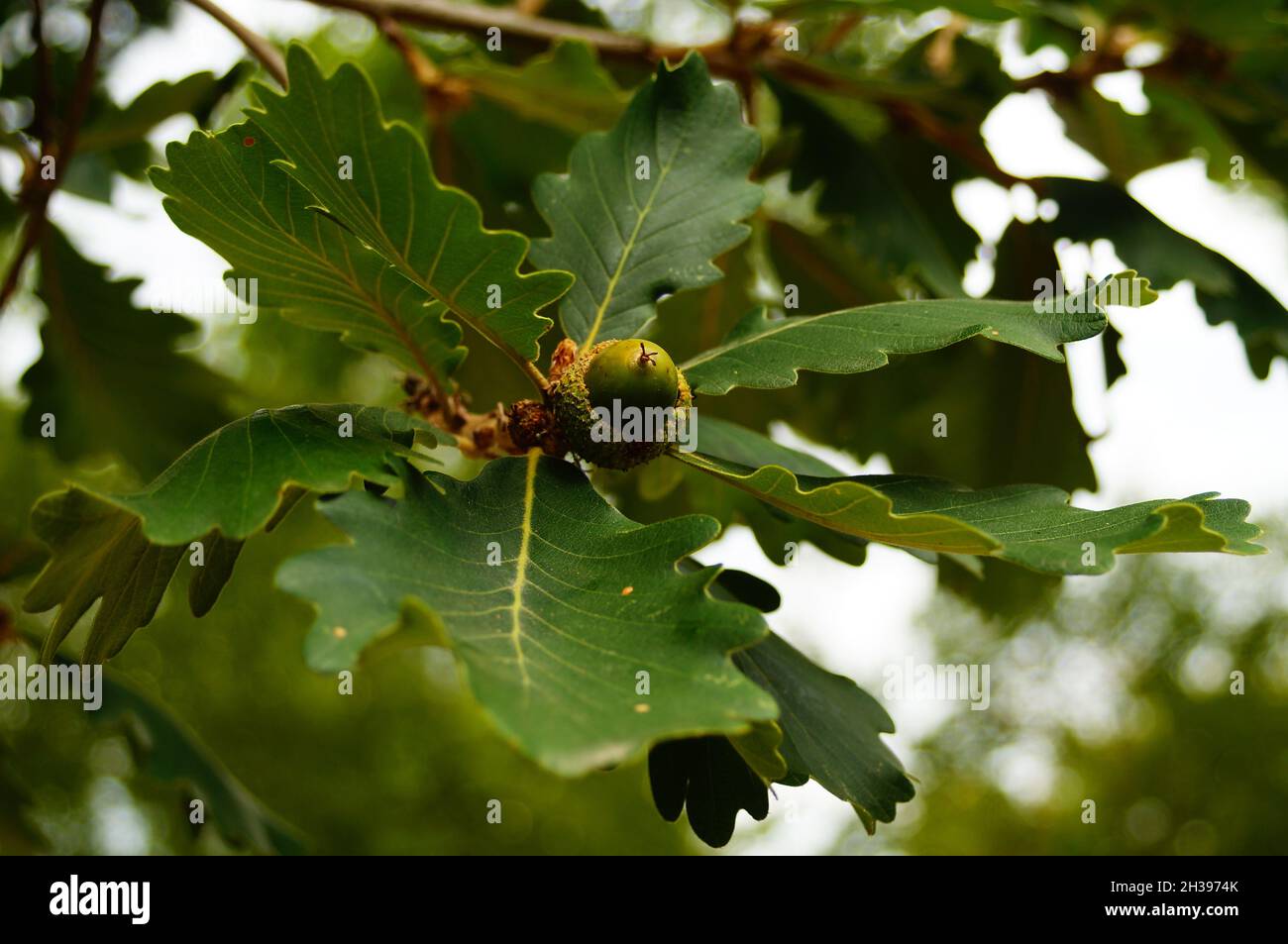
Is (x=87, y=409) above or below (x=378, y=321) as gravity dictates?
above

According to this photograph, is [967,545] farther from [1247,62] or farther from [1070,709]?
[1070,709]

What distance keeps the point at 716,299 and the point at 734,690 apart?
5.27ft

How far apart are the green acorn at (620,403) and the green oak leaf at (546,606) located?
4 centimetres

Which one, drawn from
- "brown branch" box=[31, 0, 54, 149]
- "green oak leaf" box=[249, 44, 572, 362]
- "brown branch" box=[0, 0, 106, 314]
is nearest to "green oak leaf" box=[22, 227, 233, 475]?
"brown branch" box=[0, 0, 106, 314]

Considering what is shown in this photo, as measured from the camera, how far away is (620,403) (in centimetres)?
90

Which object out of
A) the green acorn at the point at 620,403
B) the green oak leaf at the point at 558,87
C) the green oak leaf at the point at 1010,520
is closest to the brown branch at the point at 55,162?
the green oak leaf at the point at 558,87

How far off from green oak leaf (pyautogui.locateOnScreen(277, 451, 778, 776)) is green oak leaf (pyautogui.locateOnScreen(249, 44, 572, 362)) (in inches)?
5.8

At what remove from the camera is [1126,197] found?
69.5 inches

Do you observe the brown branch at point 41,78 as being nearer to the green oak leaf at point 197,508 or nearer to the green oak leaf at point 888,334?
the green oak leaf at point 197,508

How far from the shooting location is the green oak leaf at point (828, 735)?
0.99 m

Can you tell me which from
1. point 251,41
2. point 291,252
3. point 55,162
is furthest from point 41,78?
point 291,252

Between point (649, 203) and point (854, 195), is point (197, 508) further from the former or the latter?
point (854, 195)

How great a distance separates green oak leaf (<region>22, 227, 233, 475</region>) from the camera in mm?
2137

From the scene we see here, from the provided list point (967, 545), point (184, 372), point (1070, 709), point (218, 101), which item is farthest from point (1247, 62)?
point (1070, 709)
